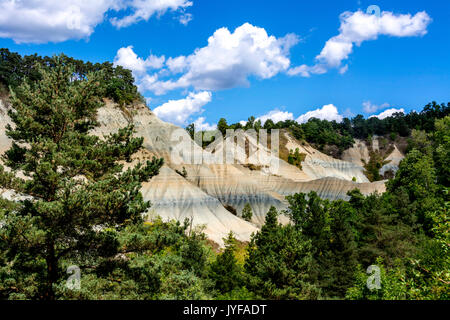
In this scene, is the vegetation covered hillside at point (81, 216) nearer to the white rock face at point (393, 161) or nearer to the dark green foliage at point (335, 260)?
the dark green foliage at point (335, 260)

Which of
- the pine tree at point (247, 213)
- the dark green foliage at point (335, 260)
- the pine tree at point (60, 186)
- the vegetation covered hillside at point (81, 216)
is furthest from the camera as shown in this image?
the pine tree at point (247, 213)

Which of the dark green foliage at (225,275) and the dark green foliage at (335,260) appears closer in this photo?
the dark green foliage at (225,275)

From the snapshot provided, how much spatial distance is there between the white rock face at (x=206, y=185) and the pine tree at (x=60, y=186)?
23.7 metres

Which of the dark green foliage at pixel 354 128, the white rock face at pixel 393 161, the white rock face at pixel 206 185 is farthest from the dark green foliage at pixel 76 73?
the white rock face at pixel 393 161

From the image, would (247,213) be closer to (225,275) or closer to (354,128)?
(225,275)

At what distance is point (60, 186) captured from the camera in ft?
42.9

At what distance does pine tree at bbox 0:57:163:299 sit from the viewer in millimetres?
12398

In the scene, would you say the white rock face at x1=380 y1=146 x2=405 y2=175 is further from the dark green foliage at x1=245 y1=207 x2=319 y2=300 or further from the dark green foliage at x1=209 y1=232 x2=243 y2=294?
the dark green foliage at x1=245 y1=207 x2=319 y2=300

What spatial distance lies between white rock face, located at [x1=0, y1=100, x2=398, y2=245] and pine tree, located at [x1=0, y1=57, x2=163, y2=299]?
23.7 meters

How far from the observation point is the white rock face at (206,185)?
5812cm

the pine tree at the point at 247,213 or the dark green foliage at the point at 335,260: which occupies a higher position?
the pine tree at the point at 247,213

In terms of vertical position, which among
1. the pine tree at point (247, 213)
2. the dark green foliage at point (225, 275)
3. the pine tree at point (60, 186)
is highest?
the pine tree at point (60, 186)
